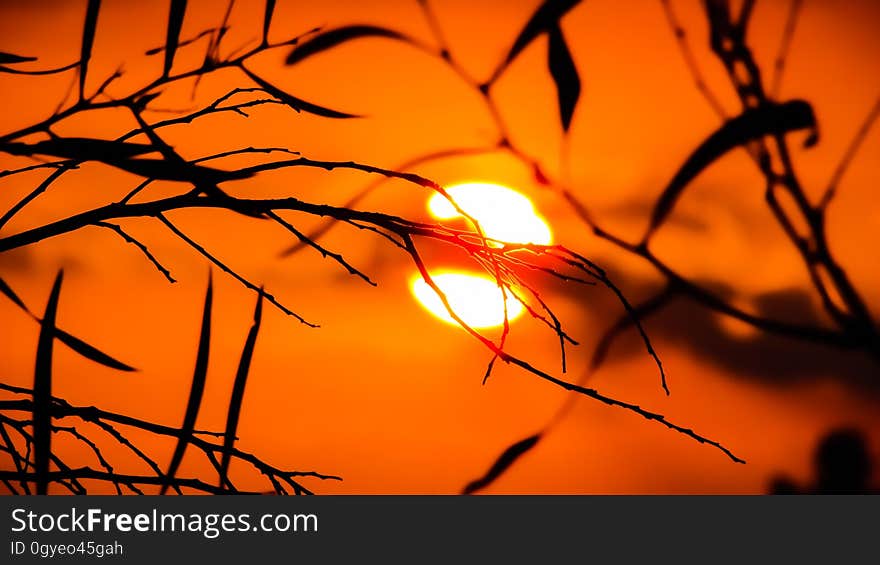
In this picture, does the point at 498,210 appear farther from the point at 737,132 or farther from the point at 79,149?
the point at 79,149

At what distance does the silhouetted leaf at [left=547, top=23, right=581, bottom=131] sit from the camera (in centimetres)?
77

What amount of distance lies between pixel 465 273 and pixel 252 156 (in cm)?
28

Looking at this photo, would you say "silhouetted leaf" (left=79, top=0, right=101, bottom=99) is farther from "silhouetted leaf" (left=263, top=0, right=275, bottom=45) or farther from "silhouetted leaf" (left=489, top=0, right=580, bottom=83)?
"silhouetted leaf" (left=489, top=0, right=580, bottom=83)

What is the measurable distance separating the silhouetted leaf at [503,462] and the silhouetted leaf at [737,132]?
0.29 meters

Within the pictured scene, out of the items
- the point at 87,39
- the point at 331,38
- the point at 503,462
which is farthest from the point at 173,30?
the point at 503,462

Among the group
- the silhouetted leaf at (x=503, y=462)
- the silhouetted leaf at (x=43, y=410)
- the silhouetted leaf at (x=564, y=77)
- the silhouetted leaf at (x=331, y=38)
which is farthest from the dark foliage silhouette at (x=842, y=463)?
the silhouetted leaf at (x=43, y=410)

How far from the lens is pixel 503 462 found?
2.87ft

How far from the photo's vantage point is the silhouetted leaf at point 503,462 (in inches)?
34.1

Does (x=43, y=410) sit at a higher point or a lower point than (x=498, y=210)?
lower

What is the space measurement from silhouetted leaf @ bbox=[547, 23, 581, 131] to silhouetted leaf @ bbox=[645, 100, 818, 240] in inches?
5.9

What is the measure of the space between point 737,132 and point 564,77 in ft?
0.65

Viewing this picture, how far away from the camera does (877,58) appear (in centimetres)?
94

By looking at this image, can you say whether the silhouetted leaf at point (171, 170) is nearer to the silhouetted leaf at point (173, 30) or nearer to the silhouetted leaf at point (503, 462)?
the silhouetted leaf at point (173, 30)
